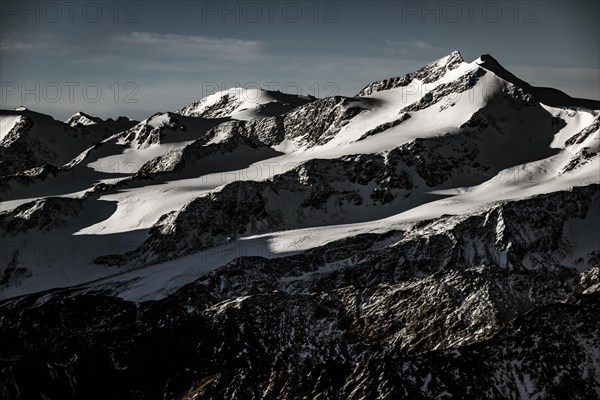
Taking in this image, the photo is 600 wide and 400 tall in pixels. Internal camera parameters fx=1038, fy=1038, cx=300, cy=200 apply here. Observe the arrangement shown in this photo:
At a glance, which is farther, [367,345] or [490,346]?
[367,345]

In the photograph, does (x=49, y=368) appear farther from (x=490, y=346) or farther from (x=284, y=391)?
(x=490, y=346)

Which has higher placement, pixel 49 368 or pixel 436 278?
pixel 436 278

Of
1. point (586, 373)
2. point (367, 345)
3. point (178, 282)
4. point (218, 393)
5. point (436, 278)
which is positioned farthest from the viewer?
point (178, 282)

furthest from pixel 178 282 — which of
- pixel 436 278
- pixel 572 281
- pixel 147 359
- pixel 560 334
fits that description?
pixel 560 334

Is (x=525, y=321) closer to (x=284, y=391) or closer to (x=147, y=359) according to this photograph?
(x=284, y=391)

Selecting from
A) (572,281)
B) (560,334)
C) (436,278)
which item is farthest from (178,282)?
(560,334)

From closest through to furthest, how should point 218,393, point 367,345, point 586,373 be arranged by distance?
point 586,373
point 218,393
point 367,345

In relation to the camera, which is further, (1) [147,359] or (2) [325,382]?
(1) [147,359]

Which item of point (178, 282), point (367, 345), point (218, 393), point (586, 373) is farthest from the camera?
point (178, 282)

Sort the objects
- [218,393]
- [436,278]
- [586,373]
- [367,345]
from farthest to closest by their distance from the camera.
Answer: [436,278] → [367,345] → [218,393] → [586,373]
